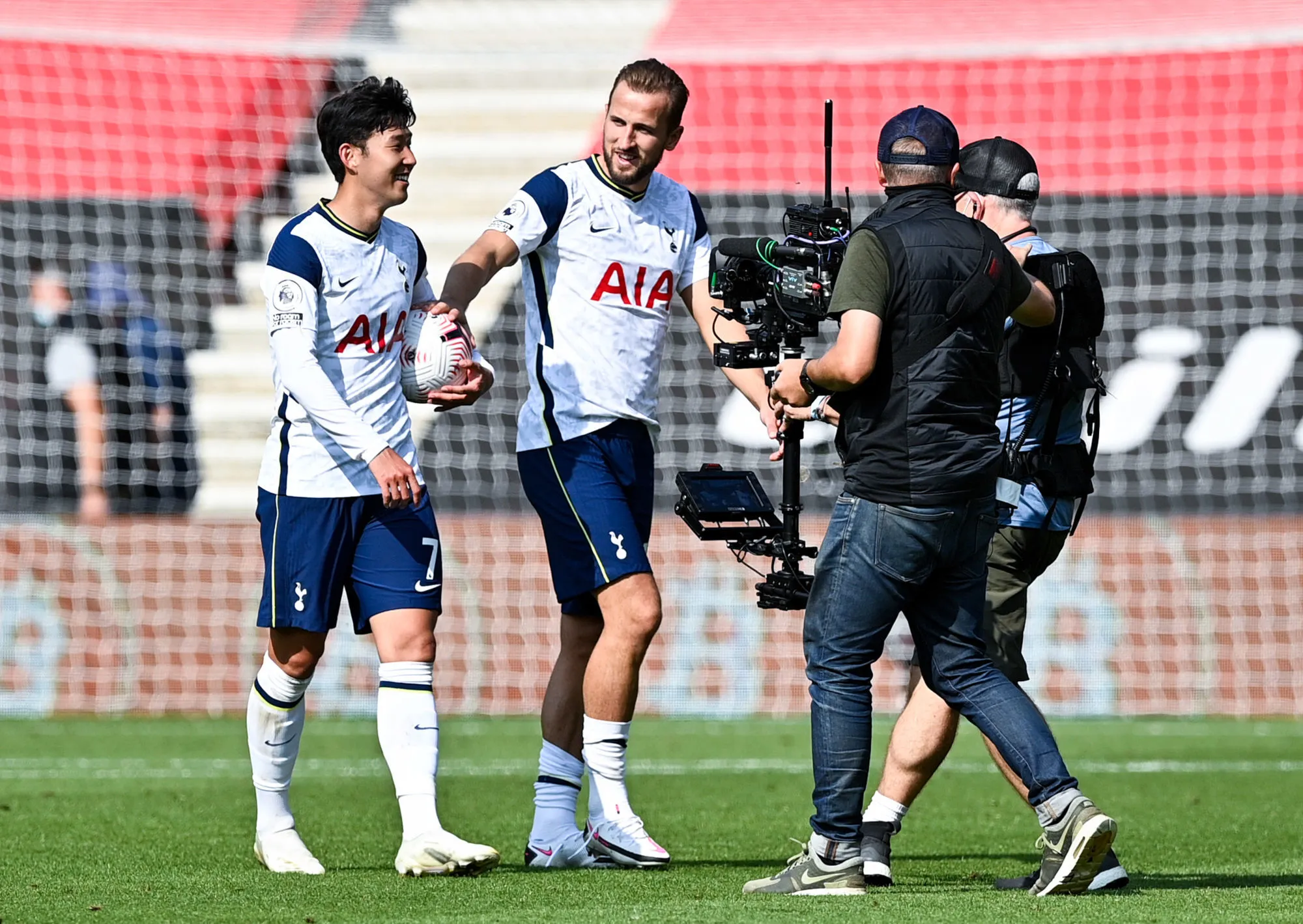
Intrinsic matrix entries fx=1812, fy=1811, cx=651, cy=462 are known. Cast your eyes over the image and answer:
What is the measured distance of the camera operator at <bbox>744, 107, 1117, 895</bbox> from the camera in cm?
476

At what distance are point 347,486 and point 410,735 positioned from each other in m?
0.77

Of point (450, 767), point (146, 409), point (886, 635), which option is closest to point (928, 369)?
point (886, 635)

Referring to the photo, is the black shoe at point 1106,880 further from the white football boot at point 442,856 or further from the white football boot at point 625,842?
the white football boot at point 442,856

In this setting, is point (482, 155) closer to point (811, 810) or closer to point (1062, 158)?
point (1062, 158)

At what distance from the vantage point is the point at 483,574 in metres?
11.3

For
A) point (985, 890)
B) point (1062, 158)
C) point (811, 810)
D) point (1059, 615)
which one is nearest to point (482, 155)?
point (1062, 158)

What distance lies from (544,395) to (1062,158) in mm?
9131

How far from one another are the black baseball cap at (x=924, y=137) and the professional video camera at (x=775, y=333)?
0.22 m

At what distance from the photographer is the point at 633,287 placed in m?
6.02

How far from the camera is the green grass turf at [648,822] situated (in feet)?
15.5

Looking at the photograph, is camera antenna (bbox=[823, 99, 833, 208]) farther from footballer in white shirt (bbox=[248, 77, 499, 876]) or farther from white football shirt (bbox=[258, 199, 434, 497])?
white football shirt (bbox=[258, 199, 434, 497])

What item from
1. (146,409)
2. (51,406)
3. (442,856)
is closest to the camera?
(442,856)

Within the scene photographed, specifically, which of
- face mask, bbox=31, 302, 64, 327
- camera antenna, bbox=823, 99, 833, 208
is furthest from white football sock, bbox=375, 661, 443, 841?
face mask, bbox=31, 302, 64, 327

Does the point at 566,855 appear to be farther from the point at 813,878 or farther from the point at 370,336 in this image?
the point at 370,336
